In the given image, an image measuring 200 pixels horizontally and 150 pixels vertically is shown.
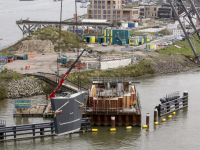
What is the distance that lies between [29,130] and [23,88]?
984 cm

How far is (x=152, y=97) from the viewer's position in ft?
108

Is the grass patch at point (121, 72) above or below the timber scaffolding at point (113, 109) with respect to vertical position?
above

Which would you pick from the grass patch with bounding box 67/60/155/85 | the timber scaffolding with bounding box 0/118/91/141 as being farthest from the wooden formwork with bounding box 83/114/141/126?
the grass patch with bounding box 67/60/155/85

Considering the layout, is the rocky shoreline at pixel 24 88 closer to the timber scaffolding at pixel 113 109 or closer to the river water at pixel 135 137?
the river water at pixel 135 137

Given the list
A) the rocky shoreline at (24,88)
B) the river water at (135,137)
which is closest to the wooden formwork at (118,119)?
the river water at (135,137)

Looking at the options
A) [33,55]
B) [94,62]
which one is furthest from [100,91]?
[33,55]

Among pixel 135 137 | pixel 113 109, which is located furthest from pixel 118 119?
pixel 135 137

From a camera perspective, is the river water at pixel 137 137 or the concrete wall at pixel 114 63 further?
the concrete wall at pixel 114 63

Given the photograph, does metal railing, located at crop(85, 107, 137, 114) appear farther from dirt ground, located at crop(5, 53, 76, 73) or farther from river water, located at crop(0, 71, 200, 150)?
dirt ground, located at crop(5, 53, 76, 73)

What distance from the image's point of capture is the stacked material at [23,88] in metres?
33.6

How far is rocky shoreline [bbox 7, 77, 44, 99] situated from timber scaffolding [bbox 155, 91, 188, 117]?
1010 cm

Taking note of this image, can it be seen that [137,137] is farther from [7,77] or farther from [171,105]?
[7,77]

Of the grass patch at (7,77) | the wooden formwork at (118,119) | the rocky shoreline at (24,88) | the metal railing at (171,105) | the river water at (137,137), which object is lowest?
the river water at (137,137)

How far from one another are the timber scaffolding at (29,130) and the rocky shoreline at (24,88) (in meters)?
9.03
